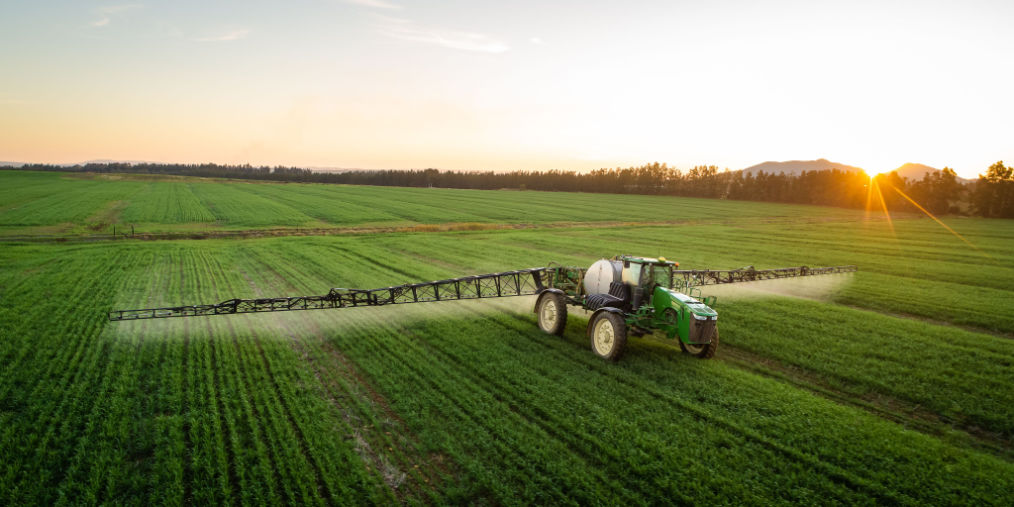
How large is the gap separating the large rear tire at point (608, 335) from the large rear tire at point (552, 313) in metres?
1.35

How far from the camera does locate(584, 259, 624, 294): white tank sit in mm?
13414

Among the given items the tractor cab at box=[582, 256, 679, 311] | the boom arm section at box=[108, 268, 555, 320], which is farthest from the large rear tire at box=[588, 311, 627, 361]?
the boom arm section at box=[108, 268, 555, 320]

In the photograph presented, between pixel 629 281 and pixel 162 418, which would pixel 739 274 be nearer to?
pixel 629 281

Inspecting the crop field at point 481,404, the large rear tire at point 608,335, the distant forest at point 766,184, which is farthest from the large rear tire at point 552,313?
the distant forest at point 766,184

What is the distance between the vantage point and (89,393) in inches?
389

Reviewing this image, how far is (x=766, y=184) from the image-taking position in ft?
401

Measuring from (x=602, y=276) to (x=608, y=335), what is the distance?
208cm

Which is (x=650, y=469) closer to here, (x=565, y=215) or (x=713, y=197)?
(x=565, y=215)

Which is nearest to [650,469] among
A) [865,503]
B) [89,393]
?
[865,503]

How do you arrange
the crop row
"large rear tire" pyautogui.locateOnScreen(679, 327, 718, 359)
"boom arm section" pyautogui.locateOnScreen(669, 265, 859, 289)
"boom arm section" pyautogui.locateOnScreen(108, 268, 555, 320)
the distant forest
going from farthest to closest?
the distant forest < "boom arm section" pyautogui.locateOnScreen(669, 265, 859, 289) < "boom arm section" pyautogui.locateOnScreen(108, 268, 555, 320) < "large rear tire" pyautogui.locateOnScreen(679, 327, 718, 359) < the crop row

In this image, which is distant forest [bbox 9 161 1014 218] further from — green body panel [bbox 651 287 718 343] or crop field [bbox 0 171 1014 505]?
green body panel [bbox 651 287 718 343]

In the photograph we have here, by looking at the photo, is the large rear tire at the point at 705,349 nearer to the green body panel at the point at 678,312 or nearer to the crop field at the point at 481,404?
the crop field at the point at 481,404

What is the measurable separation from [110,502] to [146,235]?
37.6 metres

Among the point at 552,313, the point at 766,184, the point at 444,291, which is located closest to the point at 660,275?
the point at 552,313
